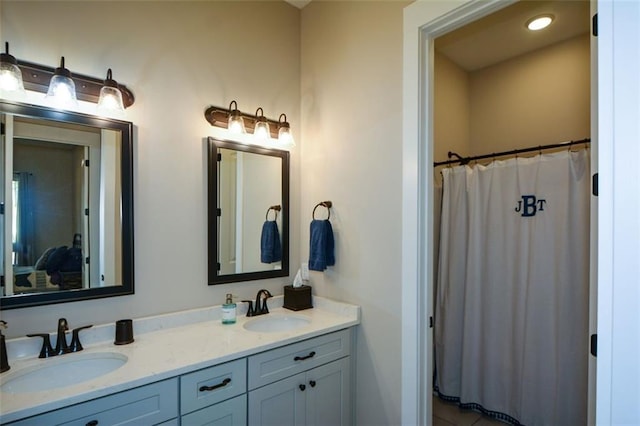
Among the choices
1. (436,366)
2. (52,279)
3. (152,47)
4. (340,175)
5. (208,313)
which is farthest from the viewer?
(436,366)

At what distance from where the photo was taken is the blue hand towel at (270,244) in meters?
2.22

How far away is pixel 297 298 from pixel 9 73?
5.72 ft

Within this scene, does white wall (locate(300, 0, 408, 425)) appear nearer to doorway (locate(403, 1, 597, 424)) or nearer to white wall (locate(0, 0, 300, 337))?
doorway (locate(403, 1, 597, 424))

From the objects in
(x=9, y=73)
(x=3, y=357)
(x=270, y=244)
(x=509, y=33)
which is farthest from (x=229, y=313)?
(x=509, y=33)

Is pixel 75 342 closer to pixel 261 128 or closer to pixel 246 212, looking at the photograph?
pixel 246 212

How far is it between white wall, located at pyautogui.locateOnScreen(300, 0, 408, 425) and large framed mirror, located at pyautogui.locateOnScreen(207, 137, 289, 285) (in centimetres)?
25

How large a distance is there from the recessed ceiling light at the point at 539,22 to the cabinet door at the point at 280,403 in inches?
109

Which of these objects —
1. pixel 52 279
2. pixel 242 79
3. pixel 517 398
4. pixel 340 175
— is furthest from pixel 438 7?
pixel 517 398

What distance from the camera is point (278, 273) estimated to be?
227 centimetres

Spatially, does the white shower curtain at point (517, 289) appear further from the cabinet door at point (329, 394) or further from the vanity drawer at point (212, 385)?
the vanity drawer at point (212, 385)

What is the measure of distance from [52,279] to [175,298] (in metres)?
0.55

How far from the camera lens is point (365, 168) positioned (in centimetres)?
192

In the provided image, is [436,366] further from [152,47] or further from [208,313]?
[152,47]

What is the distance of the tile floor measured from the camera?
2.39 metres
